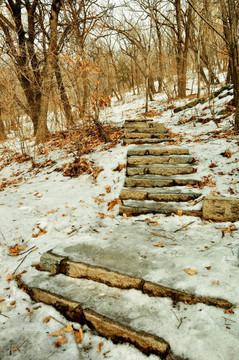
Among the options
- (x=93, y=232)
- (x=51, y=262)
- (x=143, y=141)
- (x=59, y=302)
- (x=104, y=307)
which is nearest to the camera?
(x=104, y=307)

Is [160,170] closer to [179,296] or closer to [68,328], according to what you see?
[179,296]

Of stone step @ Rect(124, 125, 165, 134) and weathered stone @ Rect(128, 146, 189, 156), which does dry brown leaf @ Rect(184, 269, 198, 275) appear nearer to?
weathered stone @ Rect(128, 146, 189, 156)

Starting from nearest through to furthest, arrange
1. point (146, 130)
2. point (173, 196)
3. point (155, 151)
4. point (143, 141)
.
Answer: point (173, 196), point (155, 151), point (143, 141), point (146, 130)

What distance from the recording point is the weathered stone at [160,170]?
14.3ft

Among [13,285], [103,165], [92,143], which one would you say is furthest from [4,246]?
[92,143]

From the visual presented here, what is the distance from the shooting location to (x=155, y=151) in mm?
5152

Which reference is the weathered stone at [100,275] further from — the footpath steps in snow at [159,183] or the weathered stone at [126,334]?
the footpath steps in snow at [159,183]

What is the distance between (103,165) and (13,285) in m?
3.29

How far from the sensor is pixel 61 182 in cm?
491

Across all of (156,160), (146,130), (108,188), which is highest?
(146,130)

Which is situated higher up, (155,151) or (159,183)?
(155,151)

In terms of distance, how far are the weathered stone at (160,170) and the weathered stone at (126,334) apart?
3092 mm

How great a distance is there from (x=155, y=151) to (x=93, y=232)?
2866 mm

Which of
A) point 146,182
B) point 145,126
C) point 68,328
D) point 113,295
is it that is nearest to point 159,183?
point 146,182
